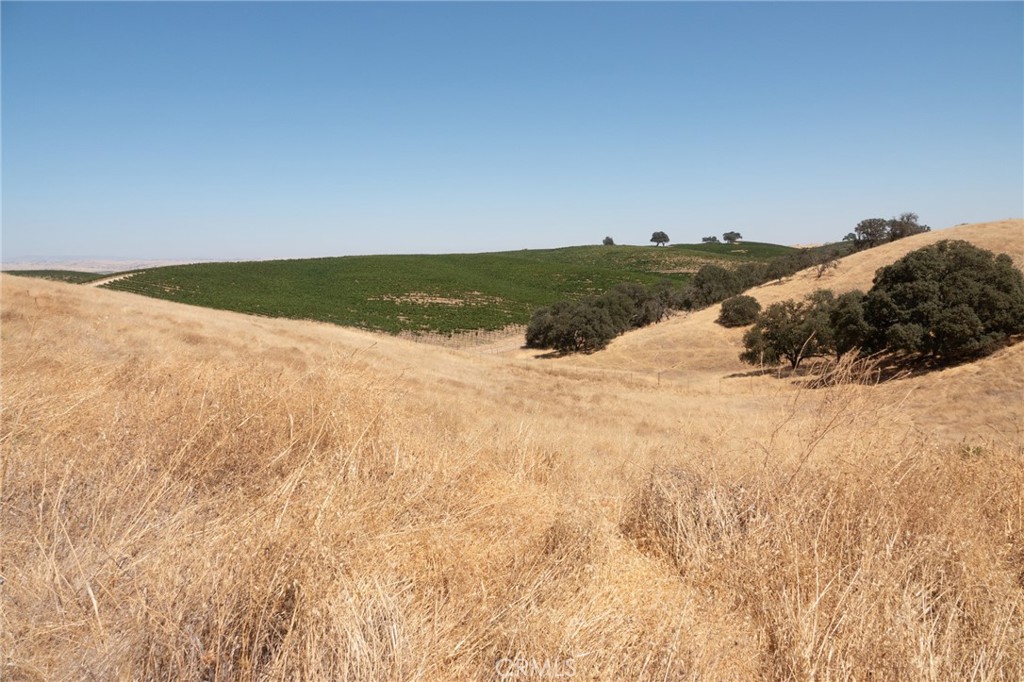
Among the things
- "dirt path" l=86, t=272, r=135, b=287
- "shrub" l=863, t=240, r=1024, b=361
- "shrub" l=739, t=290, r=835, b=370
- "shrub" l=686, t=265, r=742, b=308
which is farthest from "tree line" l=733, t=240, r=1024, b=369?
"dirt path" l=86, t=272, r=135, b=287

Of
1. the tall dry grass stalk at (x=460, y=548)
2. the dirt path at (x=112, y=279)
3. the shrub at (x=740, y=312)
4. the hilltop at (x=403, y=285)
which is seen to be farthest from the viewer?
the dirt path at (x=112, y=279)

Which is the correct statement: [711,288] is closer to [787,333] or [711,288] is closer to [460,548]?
[787,333]

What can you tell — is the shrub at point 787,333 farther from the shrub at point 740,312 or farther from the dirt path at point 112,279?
the dirt path at point 112,279

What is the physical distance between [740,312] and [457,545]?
45.9 meters

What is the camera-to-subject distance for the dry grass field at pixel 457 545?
2.13m

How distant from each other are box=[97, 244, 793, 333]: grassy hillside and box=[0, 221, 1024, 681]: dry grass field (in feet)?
177

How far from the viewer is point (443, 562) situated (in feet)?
9.18

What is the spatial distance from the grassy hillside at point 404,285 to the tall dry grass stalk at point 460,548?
5427 cm

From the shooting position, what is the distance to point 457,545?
296cm

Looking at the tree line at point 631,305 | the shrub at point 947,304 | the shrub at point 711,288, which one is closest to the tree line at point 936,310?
the shrub at point 947,304

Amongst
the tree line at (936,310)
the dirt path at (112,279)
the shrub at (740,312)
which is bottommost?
the shrub at (740,312)

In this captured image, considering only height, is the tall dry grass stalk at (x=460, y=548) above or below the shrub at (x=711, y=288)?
above

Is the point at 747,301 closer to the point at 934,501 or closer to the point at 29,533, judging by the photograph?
the point at 934,501

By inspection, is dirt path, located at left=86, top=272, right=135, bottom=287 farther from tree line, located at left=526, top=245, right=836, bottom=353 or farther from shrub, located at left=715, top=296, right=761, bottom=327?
shrub, located at left=715, top=296, right=761, bottom=327
